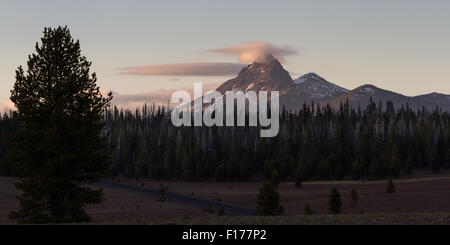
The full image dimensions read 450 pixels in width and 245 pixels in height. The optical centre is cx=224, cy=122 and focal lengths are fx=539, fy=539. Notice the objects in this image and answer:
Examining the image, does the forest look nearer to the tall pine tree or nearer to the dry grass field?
the dry grass field

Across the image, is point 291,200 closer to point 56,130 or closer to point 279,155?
point 279,155

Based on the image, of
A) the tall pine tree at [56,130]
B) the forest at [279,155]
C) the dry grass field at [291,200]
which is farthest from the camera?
the forest at [279,155]

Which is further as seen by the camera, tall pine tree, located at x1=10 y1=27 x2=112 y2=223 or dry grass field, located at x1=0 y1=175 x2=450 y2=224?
dry grass field, located at x1=0 y1=175 x2=450 y2=224

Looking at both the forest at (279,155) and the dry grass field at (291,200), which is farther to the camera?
the forest at (279,155)

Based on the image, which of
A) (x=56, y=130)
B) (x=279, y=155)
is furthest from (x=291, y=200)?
(x=56, y=130)

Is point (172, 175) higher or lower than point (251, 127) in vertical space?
lower

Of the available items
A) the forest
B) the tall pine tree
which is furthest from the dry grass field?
the tall pine tree

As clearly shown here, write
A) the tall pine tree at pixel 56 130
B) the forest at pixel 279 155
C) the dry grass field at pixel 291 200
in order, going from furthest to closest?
the forest at pixel 279 155
the dry grass field at pixel 291 200
the tall pine tree at pixel 56 130

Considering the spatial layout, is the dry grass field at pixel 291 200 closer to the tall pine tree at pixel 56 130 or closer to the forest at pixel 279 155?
the forest at pixel 279 155

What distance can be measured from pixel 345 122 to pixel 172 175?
63282mm

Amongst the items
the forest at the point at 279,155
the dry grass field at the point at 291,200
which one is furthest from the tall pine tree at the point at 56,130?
the forest at the point at 279,155
